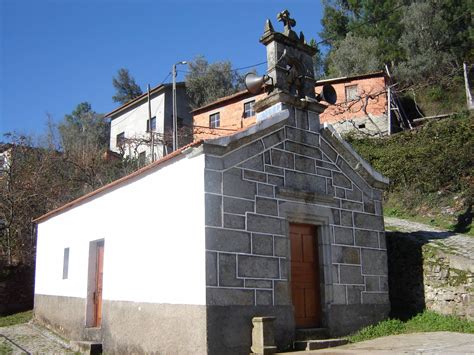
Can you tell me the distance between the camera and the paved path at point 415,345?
6.54 metres

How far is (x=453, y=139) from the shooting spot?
17906mm

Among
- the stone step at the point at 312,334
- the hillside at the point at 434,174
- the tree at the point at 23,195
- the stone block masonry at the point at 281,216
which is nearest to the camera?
the stone block masonry at the point at 281,216

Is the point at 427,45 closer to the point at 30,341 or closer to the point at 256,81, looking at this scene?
the point at 256,81

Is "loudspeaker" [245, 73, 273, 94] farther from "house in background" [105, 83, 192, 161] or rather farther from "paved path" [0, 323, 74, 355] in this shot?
"house in background" [105, 83, 192, 161]

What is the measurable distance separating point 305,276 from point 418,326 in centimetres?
257

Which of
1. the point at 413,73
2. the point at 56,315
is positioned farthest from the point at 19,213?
the point at 413,73

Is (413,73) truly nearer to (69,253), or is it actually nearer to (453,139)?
(453,139)

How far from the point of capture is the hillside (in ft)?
49.8

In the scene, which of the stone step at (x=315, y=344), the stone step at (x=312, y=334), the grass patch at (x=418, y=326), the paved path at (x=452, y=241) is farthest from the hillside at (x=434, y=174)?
the stone step at (x=315, y=344)

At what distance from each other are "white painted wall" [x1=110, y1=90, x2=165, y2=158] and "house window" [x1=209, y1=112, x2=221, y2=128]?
370 cm

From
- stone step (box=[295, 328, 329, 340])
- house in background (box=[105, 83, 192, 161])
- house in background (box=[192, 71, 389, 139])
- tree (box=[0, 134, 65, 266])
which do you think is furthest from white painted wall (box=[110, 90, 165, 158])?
stone step (box=[295, 328, 329, 340])

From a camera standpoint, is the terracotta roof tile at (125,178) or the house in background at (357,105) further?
the house in background at (357,105)

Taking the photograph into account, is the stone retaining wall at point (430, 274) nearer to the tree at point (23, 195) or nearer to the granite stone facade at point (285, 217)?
the granite stone facade at point (285, 217)

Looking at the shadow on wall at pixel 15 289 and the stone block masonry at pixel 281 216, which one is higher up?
the stone block masonry at pixel 281 216
